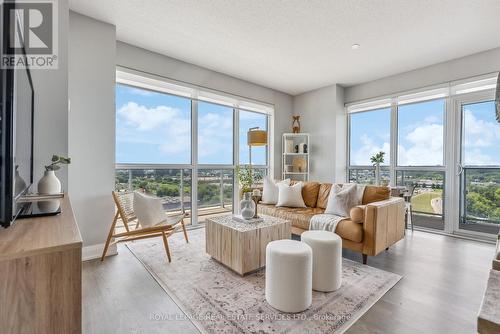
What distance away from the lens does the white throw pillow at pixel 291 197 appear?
3.56m

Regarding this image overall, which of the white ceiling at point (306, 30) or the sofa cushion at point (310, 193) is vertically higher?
the white ceiling at point (306, 30)

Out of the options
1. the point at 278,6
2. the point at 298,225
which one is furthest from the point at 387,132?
the point at 278,6

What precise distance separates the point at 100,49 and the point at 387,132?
15.5 feet

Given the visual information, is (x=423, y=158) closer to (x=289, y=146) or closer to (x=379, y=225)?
(x=379, y=225)

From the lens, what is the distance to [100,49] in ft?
9.16

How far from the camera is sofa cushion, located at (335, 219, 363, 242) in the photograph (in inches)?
101

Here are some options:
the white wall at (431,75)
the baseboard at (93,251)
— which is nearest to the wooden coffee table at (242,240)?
the baseboard at (93,251)

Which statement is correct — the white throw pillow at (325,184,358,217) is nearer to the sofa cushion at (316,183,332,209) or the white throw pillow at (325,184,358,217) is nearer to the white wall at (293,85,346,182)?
the sofa cushion at (316,183,332,209)

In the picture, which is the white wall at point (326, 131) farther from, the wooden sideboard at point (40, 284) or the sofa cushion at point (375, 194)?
the wooden sideboard at point (40, 284)

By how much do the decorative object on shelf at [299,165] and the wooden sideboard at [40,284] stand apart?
468cm

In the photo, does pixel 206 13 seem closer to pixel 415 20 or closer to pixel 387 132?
pixel 415 20

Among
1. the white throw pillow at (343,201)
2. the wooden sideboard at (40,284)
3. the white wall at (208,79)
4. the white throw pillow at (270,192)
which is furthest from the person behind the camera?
the white throw pillow at (270,192)

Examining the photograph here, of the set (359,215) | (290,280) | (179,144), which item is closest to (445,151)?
(359,215)

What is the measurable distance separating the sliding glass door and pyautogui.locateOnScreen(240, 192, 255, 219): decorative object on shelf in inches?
133
